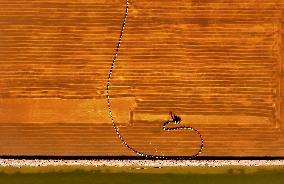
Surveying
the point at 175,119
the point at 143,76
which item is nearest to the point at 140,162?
the point at 175,119

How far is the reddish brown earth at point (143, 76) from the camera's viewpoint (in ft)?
14.9

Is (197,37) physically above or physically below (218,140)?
above

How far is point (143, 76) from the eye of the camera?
4.56 metres

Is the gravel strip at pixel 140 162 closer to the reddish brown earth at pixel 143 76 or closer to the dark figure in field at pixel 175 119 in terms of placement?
the reddish brown earth at pixel 143 76

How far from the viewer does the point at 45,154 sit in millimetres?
4566

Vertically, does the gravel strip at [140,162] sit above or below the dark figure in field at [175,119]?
below

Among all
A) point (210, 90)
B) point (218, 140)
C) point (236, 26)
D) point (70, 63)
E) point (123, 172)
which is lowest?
point (123, 172)

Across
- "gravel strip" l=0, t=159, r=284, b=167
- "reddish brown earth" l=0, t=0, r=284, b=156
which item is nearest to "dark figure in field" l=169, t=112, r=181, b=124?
"reddish brown earth" l=0, t=0, r=284, b=156

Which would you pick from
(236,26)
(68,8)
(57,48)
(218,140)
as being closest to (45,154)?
(57,48)

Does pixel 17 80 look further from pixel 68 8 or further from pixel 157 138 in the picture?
pixel 157 138

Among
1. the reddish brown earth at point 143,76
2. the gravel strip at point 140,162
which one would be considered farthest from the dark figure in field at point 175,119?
the gravel strip at point 140,162

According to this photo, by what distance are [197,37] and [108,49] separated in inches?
41.1

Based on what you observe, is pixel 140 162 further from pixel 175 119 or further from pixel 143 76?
pixel 143 76

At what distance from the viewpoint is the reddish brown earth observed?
4539 millimetres
